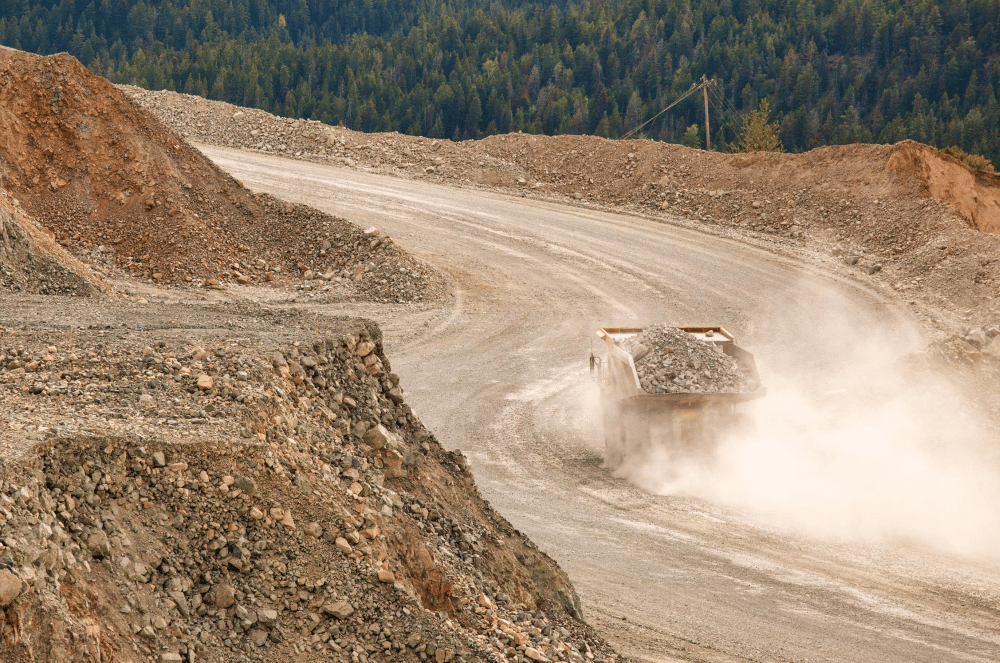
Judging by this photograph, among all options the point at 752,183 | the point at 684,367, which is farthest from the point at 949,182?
the point at 684,367

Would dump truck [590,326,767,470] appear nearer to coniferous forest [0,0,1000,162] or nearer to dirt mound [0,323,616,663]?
dirt mound [0,323,616,663]

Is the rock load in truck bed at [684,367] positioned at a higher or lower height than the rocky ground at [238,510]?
higher

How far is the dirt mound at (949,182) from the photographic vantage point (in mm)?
27938

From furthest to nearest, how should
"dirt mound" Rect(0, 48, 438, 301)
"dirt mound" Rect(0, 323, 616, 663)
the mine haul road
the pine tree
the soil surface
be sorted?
the pine tree → "dirt mound" Rect(0, 48, 438, 301) → the mine haul road → the soil surface → "dirt mound" Rect(0, 323, 616, 663)

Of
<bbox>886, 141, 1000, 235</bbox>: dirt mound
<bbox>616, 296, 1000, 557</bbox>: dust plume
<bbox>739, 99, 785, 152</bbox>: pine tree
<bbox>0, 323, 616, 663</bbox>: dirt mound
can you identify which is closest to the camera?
<bbox>0, 323, 616, 663</bbox>: dirt mound

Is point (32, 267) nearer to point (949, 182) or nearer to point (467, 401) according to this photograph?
point (467, 401)

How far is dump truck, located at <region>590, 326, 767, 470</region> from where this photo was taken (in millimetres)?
14023

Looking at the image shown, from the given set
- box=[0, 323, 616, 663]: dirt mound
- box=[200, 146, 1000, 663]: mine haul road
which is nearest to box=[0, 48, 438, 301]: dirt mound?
box=[200, 146, 1000, 663]: mine haul road

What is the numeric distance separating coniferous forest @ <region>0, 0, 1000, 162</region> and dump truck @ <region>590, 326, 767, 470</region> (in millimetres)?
55191

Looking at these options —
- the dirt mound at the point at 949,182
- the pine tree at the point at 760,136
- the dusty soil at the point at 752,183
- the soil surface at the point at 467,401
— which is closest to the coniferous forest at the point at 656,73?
the pine tree at the point at 760,136

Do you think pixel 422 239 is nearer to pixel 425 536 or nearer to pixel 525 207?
pixel 525 207

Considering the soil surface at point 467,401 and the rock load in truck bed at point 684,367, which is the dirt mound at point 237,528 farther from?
the rock load in truck bed at point 684,367

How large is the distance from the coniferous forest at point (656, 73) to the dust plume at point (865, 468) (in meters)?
52.9

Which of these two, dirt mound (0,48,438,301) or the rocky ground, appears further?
dirt mound (0,48,438,301)
